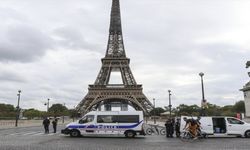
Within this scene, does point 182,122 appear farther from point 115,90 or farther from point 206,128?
point 115,90

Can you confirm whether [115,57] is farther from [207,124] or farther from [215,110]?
[207,124]

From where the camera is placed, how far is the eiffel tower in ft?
323

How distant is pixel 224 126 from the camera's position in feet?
78.7

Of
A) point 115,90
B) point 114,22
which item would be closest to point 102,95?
point 115,90

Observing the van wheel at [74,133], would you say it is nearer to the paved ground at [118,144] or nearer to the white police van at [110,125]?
the white police van at [110,125]

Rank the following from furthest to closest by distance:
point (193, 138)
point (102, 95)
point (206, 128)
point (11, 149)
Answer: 1. point (102, 95)
2. point (206, 128)
3. point (193, 138)
4. point (11, 149)

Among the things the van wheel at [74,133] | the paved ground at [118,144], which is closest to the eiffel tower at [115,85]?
the van wheel at [74,133]

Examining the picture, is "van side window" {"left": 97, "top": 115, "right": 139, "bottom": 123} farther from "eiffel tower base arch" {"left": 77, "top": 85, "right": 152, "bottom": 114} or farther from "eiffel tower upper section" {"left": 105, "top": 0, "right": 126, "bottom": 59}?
"eiffel tower upper section" {"left": 105, "top": 0, "right": 126, "bottom": 59}

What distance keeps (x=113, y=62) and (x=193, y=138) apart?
81.7 m

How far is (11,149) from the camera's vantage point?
14.5 metres

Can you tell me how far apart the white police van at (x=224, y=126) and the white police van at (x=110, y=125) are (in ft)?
16.4

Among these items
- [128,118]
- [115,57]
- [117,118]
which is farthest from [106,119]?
[115,57]

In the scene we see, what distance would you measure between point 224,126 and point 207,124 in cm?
132

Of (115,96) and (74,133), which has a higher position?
(115,96)
